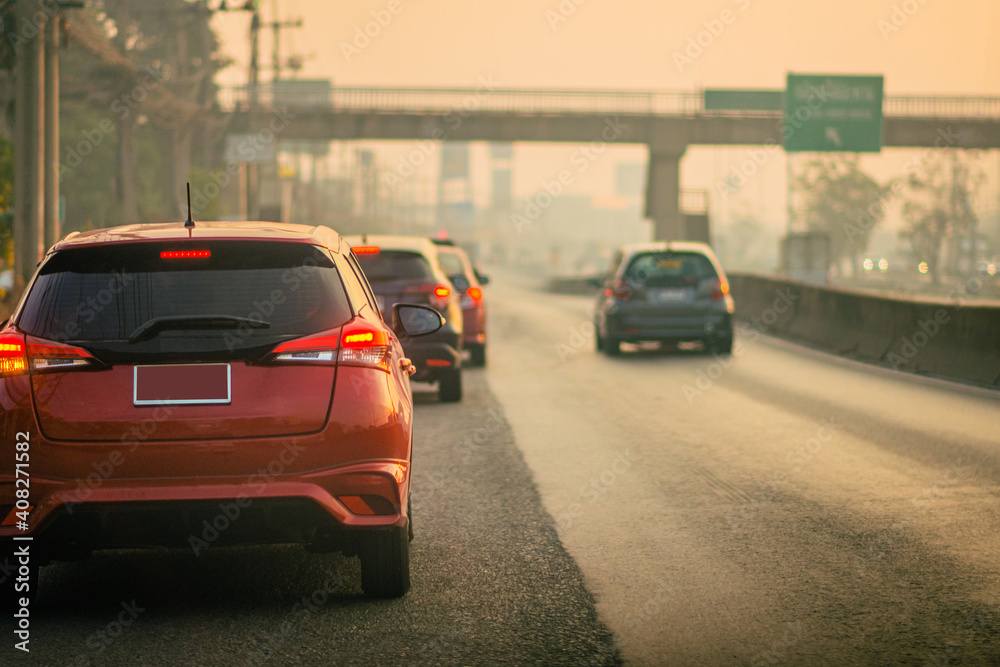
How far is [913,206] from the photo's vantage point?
3959 inches

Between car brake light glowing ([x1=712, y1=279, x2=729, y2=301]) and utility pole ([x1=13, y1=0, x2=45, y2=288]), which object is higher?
utility pole ([x1=13, y1=0, x2=45, y2=288])

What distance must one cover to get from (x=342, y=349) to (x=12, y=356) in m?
1.24

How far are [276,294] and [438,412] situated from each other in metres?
7.30

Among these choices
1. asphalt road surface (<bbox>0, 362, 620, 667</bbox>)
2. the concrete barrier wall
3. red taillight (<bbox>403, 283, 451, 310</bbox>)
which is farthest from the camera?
the concrete barrier wall

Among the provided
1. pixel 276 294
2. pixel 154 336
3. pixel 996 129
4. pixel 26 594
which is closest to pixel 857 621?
pixel 276 294

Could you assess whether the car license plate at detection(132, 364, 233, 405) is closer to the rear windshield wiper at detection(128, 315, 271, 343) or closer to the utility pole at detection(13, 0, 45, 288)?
the rear windshield wiper at detection(128, 315, 271, 343)

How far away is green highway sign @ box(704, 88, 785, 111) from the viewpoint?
56688mm

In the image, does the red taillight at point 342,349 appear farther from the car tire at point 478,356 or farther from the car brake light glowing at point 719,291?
the car brake light glowing at point 719,291

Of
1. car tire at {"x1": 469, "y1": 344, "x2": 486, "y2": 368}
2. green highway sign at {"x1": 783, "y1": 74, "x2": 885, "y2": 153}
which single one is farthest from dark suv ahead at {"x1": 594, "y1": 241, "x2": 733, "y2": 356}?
green highway sign at {"x1": 783, "y1": 74, "x2": 885, "y2": 153}

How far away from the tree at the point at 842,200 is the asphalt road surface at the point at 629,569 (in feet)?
364

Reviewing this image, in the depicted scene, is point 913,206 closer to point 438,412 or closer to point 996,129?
point 996,129

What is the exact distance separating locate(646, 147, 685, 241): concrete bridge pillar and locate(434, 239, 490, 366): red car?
125 ft

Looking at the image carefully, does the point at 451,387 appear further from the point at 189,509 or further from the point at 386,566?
the point at 189,509

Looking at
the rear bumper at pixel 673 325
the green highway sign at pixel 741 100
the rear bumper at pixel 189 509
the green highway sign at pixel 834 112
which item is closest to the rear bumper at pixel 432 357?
the rear bumper at pixel 673 325
